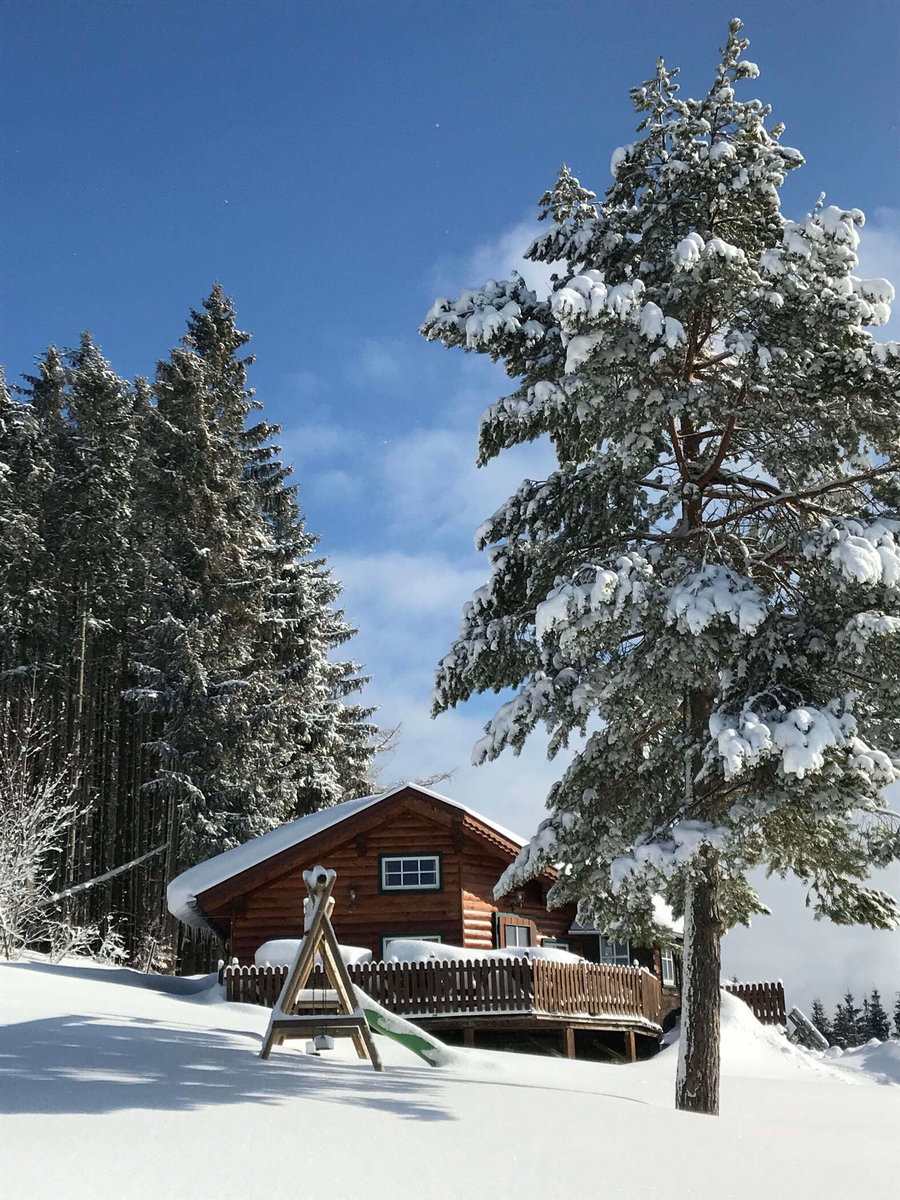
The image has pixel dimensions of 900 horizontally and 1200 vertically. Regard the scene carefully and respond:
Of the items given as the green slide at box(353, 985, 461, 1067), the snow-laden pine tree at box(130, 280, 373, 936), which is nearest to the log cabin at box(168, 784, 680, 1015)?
the snow-laden pine tree at box(130, 280, 373, 936)

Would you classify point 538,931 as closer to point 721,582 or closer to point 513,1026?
point 513,1026

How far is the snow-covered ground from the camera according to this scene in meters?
6.68

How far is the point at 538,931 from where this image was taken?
2730 centimetres

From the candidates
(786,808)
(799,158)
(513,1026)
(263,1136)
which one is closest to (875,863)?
(786,808)

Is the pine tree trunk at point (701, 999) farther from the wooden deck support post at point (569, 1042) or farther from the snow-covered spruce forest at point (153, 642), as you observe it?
the snow-covered spruce forest at point (153, 642)

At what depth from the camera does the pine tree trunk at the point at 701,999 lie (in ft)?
37.7

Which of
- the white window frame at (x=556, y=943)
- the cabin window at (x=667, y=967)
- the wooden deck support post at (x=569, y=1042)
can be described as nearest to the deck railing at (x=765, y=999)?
the cabin window at (x=667, y=967)

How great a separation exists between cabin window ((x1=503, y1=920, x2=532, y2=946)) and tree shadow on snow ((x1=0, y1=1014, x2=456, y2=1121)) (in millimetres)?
13664

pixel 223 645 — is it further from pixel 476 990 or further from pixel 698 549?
pixel 698 549

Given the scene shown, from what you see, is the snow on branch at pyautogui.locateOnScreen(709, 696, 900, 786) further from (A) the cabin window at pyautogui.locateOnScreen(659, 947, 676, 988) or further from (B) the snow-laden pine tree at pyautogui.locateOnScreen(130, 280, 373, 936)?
(B) the snow-laden pine tree at pyautogui.locateOnScreen(130, 280, 373, 936)

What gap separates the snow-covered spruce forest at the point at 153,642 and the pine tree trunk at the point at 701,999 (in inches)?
838

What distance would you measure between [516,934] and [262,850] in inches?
264

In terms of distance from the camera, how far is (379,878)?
2509 cm

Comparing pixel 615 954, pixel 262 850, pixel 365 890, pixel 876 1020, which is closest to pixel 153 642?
pixel 262 850
